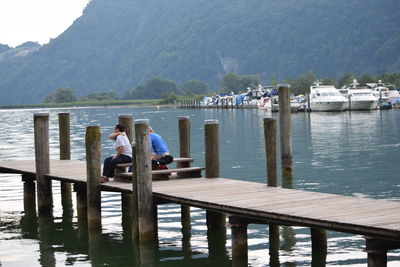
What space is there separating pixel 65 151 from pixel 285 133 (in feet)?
22.7

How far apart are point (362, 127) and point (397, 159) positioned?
26894mm

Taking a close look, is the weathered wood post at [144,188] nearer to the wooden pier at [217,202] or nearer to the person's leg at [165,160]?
the wooden pier at [217,202]

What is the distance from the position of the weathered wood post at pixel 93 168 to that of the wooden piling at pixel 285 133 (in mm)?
8257

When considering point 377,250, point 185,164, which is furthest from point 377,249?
point 185,164

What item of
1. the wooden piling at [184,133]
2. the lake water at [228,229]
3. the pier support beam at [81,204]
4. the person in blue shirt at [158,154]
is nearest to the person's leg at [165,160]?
the person in blue shirt at [158,154]

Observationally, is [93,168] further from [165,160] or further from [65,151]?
[65,151]

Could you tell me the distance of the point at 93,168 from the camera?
16.6m

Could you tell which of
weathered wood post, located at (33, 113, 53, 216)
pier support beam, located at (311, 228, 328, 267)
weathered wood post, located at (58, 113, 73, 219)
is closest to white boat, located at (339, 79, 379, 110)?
weathered wood post, located at (58, 113, 73, 219)

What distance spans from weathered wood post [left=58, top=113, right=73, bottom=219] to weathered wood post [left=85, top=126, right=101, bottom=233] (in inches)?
153

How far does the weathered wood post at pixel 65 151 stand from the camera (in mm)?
21734

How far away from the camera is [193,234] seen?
17.3 metres

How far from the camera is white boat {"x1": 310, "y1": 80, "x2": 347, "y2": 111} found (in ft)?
300

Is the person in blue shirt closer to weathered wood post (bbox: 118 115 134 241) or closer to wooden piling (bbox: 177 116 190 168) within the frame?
wooden piling (bbox: 177 116 190 168)

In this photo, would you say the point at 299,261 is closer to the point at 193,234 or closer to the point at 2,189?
the point at 193,234
